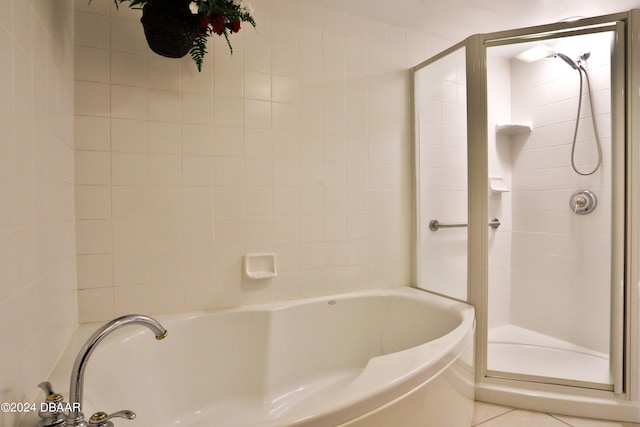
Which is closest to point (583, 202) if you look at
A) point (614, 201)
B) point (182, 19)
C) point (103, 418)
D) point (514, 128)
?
point (614, 201)

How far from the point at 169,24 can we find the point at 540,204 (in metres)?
2.29

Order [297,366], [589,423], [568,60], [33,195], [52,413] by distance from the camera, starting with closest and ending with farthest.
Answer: [52,413], [33,195], [589,423], [297,366], [568,60]

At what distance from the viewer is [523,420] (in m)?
1.52

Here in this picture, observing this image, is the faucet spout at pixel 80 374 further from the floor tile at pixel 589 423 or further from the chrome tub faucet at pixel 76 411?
the floor tile at pixel 589 423

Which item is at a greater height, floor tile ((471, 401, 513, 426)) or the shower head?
the shower head

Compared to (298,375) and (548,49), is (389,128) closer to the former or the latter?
(548,49)

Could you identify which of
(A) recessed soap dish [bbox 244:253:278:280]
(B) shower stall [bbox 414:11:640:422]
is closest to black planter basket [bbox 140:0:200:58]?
(A) recessed soap dish [bbox 244:253:278:280]

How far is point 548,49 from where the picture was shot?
1.86 m

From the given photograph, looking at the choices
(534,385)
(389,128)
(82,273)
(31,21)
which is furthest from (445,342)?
(31,21)

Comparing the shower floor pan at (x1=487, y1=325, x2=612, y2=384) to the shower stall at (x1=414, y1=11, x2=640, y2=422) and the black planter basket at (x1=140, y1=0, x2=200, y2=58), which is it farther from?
the black planter basket at (x1=140, y1=0, x2=200, y2=58)

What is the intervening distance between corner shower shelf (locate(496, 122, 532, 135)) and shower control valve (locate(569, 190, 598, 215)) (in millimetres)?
529

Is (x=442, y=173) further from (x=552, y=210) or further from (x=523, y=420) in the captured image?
(x=523, y=420)

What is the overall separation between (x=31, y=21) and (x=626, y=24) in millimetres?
2279

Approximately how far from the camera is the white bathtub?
0.95 m
